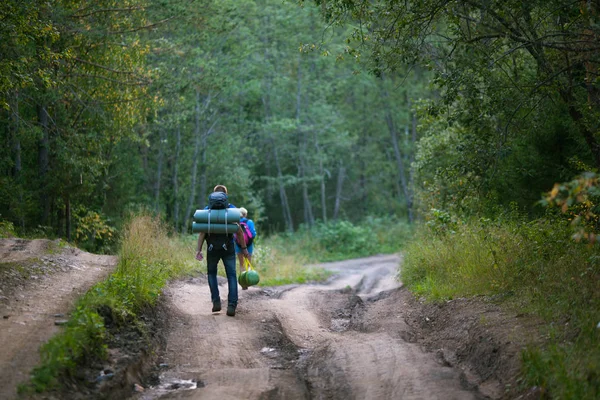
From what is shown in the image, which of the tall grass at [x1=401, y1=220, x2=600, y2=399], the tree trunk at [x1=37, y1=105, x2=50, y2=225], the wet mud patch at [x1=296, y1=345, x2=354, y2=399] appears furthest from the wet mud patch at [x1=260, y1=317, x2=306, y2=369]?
the tree trunk at [x1=37, y1=105, x2=50, y2=225]

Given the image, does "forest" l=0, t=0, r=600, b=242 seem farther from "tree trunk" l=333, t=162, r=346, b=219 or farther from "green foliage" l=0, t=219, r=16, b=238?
"tree trunk" l=333, t=162, r=346, b=219

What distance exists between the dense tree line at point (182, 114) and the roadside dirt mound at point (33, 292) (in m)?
3.23

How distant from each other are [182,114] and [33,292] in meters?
19.3

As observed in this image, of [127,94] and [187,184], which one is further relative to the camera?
[187,184]

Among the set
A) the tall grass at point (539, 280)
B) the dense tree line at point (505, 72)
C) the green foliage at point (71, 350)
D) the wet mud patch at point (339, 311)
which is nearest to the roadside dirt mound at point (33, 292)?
the green foliage at point (71, 350)

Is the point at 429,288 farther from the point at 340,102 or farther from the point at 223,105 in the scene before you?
the point at 340,102

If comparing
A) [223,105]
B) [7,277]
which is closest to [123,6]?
[7,277]

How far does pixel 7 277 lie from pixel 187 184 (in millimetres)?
23698

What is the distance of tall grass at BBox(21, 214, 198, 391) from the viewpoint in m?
6.68

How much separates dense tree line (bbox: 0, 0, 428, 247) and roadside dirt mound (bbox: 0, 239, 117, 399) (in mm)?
3233

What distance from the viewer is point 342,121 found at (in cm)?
4516

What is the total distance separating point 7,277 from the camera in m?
10.9

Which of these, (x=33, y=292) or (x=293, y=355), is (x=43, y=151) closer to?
(x=33, y=292)

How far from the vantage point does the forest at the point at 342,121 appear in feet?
32.6
